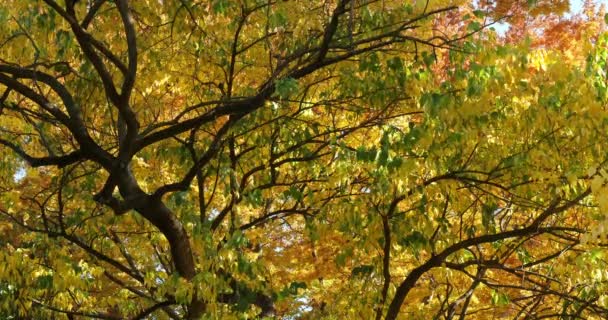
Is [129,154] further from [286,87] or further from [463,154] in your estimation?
[463,154]

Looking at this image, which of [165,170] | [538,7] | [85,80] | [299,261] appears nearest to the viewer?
[85,80]

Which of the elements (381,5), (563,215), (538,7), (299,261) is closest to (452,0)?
(381,5)

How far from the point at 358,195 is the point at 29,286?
3580 millimetres

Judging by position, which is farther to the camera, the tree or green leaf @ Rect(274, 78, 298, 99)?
the tree

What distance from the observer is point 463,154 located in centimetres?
643

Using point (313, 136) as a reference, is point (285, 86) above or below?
below

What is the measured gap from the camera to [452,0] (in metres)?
6.47

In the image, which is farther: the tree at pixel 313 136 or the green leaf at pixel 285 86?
the tree at pixel 313 136

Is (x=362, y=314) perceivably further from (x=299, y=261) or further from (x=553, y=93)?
(x=299, y=261)

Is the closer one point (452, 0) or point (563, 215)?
point (452, 0)

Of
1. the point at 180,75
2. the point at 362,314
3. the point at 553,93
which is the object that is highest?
the point at 180,75

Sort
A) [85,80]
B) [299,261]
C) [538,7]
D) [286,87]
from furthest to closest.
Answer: [299,261]
[538,7]
[85,80]
[286,87]

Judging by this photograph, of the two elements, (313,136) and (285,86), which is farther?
(313,136)

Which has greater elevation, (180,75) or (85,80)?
(180,75)
